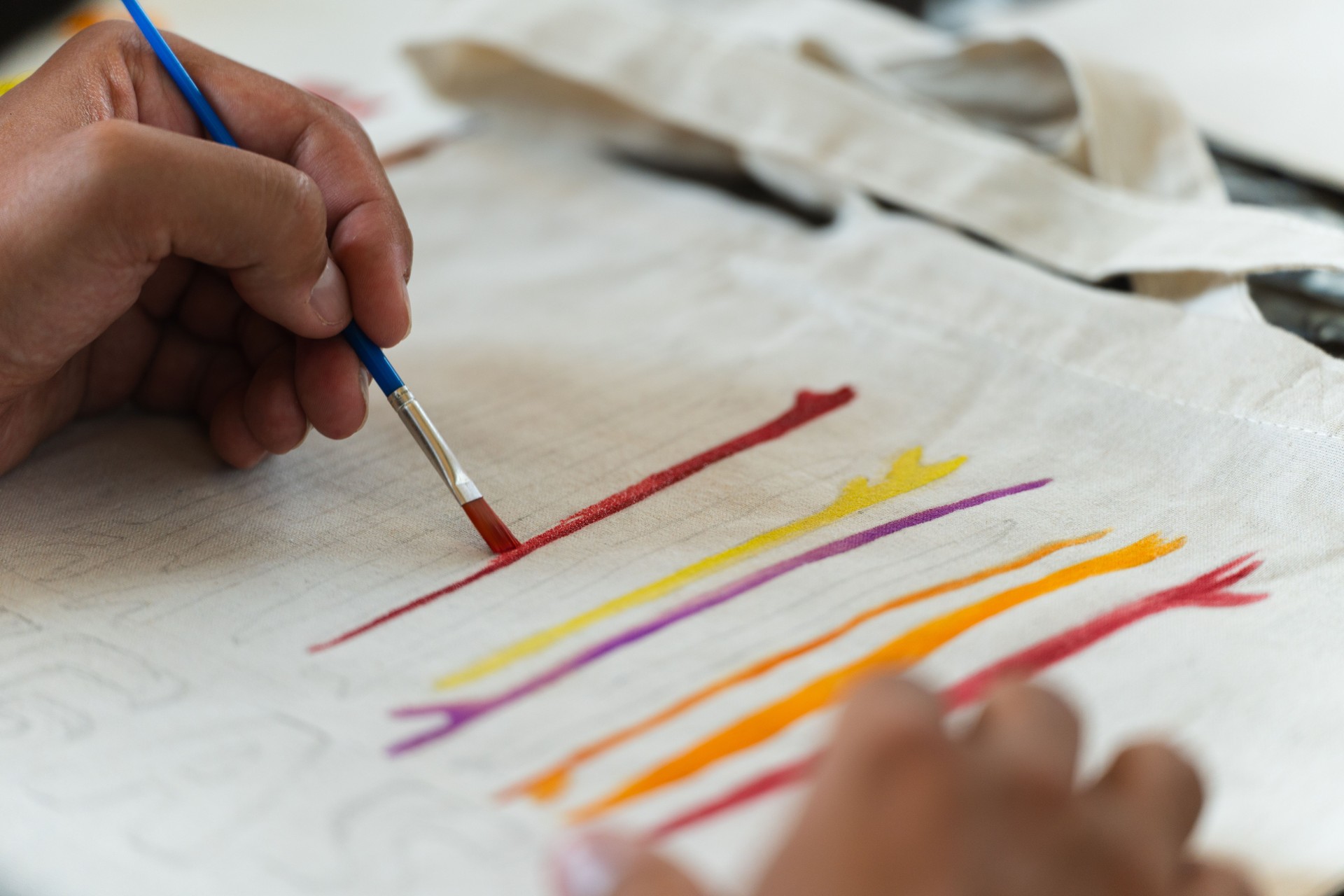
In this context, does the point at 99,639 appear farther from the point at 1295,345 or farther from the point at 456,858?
the point at 1295,345

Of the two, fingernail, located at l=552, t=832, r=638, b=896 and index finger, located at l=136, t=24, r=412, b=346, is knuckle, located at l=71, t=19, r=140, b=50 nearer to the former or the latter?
index finger, located at l=136, t=24, r=412, b=346

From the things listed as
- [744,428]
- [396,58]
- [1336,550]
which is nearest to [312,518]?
[744,428]

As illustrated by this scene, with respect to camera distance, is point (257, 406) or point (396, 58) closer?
point (257, 406)

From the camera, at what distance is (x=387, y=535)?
0.40 meters

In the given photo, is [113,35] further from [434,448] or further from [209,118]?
[434,448]

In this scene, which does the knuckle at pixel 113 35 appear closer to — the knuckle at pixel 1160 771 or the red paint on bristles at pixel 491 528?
the red paint on bristles at pixel 491 528

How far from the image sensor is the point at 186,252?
0.37 metres

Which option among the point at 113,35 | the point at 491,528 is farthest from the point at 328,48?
the point at 491,528

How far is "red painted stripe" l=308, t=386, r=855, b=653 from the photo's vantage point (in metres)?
0.36

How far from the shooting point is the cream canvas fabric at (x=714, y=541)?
0.94ft

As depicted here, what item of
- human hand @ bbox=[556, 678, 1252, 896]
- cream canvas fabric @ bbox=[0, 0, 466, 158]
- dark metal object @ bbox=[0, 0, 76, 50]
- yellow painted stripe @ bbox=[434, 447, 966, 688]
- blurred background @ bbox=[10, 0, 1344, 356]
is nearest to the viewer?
human hand @ bbox=[556, 678, 1252, 896]

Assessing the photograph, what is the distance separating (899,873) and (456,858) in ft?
0.33

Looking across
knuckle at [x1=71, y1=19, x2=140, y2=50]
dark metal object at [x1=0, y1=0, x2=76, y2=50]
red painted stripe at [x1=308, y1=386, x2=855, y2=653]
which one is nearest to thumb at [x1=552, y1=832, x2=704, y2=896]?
red painted stripe at [x1=308, y1=386, x2=855, y2=653]

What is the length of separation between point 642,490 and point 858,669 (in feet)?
0.40
